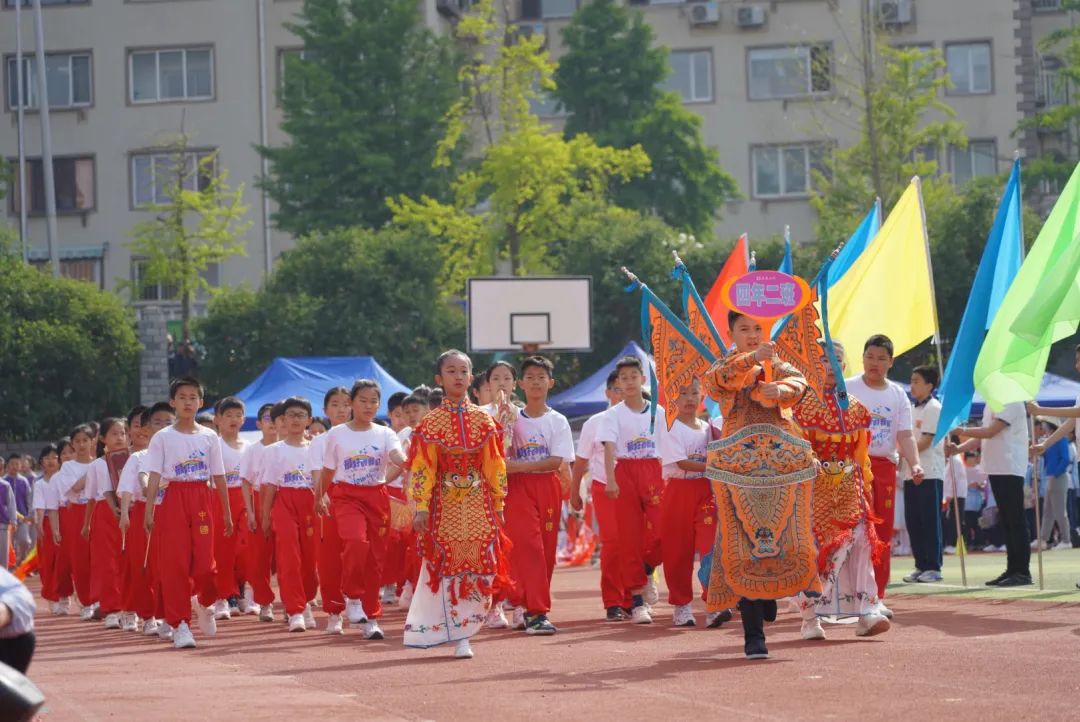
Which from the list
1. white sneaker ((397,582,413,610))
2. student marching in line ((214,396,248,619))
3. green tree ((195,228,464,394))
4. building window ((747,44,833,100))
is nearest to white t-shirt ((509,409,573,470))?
student marching in line ((214,396,248,619))

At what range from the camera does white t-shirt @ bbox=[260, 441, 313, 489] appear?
14938 mm

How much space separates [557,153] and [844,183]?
767cm

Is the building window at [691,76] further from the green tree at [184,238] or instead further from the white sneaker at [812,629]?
the white sneaker at [812,629]

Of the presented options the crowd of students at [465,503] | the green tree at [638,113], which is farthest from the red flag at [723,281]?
the green tree at [638,113]

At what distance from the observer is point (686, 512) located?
43.9 feet

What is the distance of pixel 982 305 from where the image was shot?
14977 mm

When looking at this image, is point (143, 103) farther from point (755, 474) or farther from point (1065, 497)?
point (755, 474)

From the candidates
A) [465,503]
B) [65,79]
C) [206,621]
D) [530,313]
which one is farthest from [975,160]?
[465,503]

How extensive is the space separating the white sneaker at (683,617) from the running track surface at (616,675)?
0.59 feet

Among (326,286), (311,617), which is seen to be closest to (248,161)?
(326,286)

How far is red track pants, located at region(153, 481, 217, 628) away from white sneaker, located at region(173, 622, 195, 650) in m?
0.05

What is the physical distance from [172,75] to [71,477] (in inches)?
1456

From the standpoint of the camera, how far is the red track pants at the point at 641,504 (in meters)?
13.9

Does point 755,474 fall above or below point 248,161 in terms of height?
below
